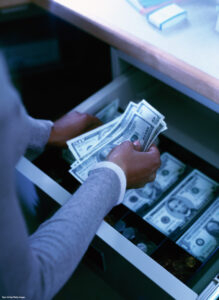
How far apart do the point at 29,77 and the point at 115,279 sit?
1051 mm

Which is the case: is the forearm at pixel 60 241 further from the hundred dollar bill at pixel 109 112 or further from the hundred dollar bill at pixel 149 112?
the hundred dollar bill at pixel 109 112

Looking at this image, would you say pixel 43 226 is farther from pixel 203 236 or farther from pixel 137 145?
pixel 203 236

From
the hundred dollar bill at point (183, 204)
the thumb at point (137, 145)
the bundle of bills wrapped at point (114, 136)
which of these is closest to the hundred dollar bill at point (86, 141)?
the bundle of bills wrapped at point (114, 136)

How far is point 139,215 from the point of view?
2.89ft

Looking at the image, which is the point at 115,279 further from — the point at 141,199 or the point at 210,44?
the point at 210,44

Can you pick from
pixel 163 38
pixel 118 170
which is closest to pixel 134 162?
pixel 118 170

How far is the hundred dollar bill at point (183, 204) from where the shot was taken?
905mm

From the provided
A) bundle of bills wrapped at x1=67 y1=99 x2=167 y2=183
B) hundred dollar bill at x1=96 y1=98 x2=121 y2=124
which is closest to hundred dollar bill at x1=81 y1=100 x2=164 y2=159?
bundle of bills wrapped at x1=67 y1=99 x2=167 y2=183

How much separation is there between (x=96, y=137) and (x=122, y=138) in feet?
0.23

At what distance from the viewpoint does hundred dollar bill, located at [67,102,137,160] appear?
0.90 meters

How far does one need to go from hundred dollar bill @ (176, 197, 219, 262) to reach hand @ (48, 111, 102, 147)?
0.38 meters

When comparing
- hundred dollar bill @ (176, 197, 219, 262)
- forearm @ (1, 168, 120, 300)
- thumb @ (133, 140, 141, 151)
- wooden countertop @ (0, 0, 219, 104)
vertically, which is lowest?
hundred dollar bill @ (176, 197, 219, 262)

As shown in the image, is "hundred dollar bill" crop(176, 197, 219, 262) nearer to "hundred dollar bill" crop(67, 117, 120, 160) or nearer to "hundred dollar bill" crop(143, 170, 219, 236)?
"hundred dollar bill" crop(143, 170, 219, 236)

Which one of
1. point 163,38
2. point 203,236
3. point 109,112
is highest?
point 163,38
